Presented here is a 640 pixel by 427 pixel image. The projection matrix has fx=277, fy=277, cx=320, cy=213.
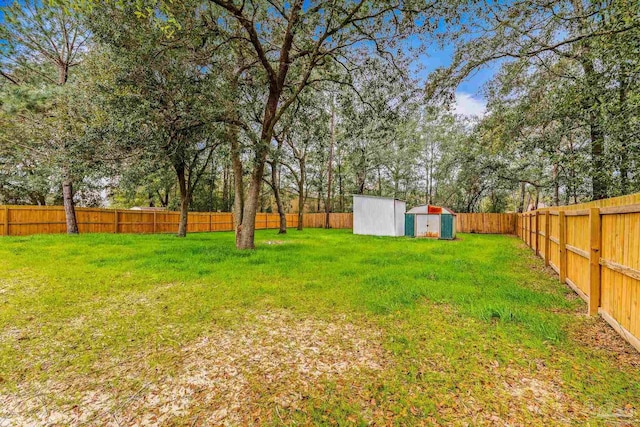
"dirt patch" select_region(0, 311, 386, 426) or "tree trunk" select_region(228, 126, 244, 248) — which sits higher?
"tree trunk" select_region(228, 126, 244, 248)

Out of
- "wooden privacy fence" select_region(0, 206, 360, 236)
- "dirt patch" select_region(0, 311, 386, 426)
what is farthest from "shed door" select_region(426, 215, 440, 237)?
"dirt patch" select_region(0, 311, 386, 426)

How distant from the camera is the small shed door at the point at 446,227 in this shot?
48.6 feet

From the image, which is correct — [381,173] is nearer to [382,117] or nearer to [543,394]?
[382,117]

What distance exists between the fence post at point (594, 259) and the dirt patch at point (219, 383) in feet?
8.91

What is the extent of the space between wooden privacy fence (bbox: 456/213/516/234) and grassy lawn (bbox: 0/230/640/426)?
16.0m

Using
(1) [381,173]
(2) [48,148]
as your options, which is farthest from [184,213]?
(1) [381,173]

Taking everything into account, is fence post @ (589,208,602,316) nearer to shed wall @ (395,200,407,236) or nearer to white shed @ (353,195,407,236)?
white shed @ (353,195,407,236)

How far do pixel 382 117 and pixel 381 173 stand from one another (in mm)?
20288

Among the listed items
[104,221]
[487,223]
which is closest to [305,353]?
[104,221]

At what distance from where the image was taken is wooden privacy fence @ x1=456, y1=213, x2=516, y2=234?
61.9 ft

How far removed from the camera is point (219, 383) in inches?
82.9

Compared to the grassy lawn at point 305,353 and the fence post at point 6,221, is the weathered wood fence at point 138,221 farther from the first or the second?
the grassy lawn at point 305,353

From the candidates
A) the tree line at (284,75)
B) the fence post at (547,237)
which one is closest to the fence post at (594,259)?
the tree line at (284,75)

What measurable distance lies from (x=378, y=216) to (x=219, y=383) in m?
15.7
